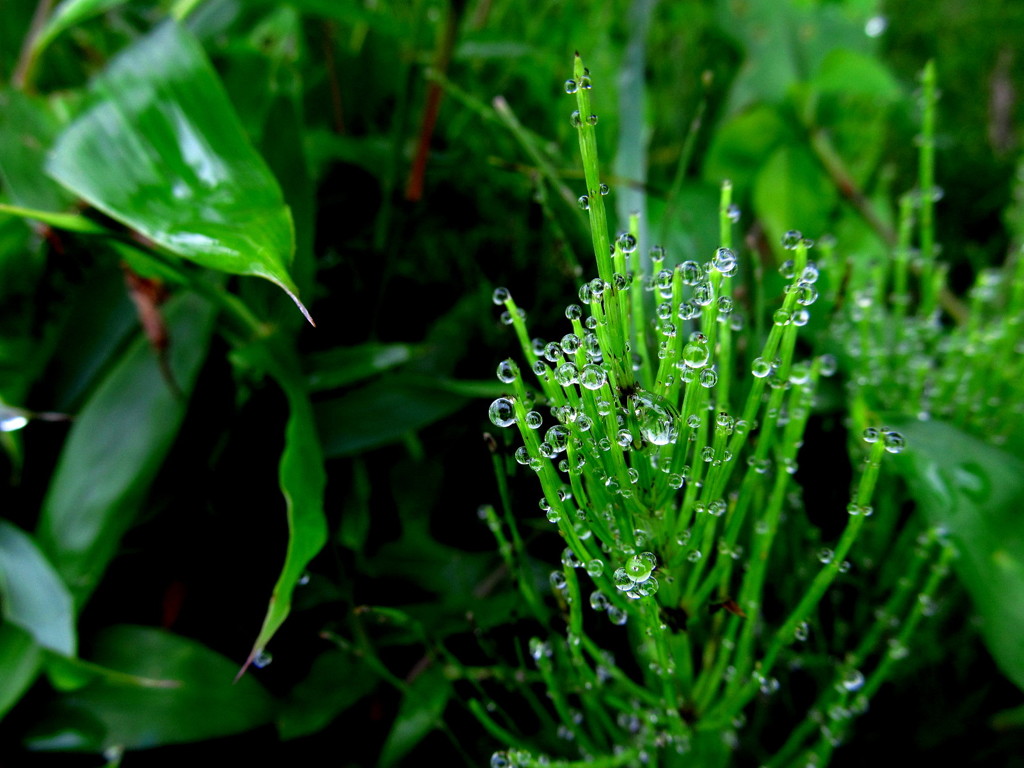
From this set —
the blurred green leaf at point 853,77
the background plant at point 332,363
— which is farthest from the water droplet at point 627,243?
the blurred green leaf at point 853,77

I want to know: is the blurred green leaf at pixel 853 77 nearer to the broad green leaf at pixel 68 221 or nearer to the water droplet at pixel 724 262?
the water droplet at pixel 724 262

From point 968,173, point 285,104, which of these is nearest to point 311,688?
point 285,104

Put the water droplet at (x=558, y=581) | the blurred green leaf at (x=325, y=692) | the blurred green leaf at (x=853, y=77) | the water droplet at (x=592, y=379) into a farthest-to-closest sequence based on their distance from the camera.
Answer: the blurred green leaf at (x=853, y=77), the blurred green leaf at (x=325, y=692), the water droplet at (x=558, y=581), the water droplet at (x=592, y=379)

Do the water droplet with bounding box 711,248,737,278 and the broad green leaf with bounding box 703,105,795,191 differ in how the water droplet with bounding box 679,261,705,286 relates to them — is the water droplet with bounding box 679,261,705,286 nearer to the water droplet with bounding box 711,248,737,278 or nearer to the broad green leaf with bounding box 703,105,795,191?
the water droplet with bounding box 711,248,737,278

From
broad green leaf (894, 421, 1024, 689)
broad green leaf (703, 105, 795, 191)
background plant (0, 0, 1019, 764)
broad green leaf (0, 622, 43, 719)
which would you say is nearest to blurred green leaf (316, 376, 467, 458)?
background plant (0, 0, 1019, 764)

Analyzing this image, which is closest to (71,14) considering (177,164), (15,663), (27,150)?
(27,150)

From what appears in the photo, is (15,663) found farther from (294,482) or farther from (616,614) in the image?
(616,614)
